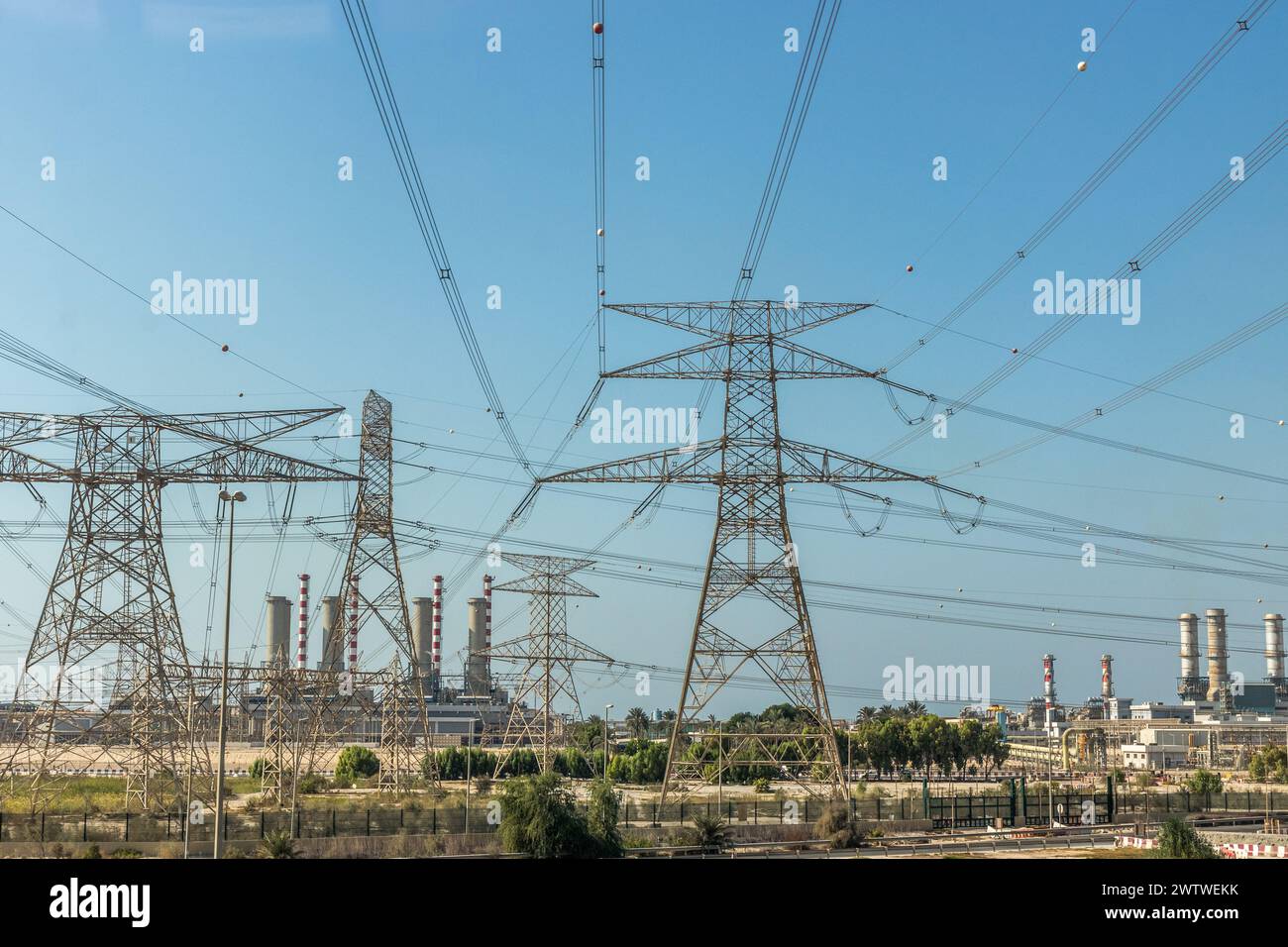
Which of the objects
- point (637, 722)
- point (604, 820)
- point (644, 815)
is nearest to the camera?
point (604, 820)

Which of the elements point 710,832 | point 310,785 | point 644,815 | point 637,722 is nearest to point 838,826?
point 710,832

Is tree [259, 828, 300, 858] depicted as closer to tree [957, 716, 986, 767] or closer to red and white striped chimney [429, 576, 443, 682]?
tree [957, 716, 986, 767]

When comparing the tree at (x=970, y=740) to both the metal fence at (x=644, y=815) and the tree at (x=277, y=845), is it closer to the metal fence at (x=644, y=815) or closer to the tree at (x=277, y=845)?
the metal fence at (x=644, y=815)

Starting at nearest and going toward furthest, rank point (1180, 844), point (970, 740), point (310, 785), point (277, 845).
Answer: point (1180, 844), point (277, 845), point (310, 785), point (970, 740)

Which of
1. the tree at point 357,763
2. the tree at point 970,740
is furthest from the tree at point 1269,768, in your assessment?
the tree at point 357,763

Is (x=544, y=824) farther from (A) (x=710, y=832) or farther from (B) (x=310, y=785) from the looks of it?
(B) (x=310, y=785)
